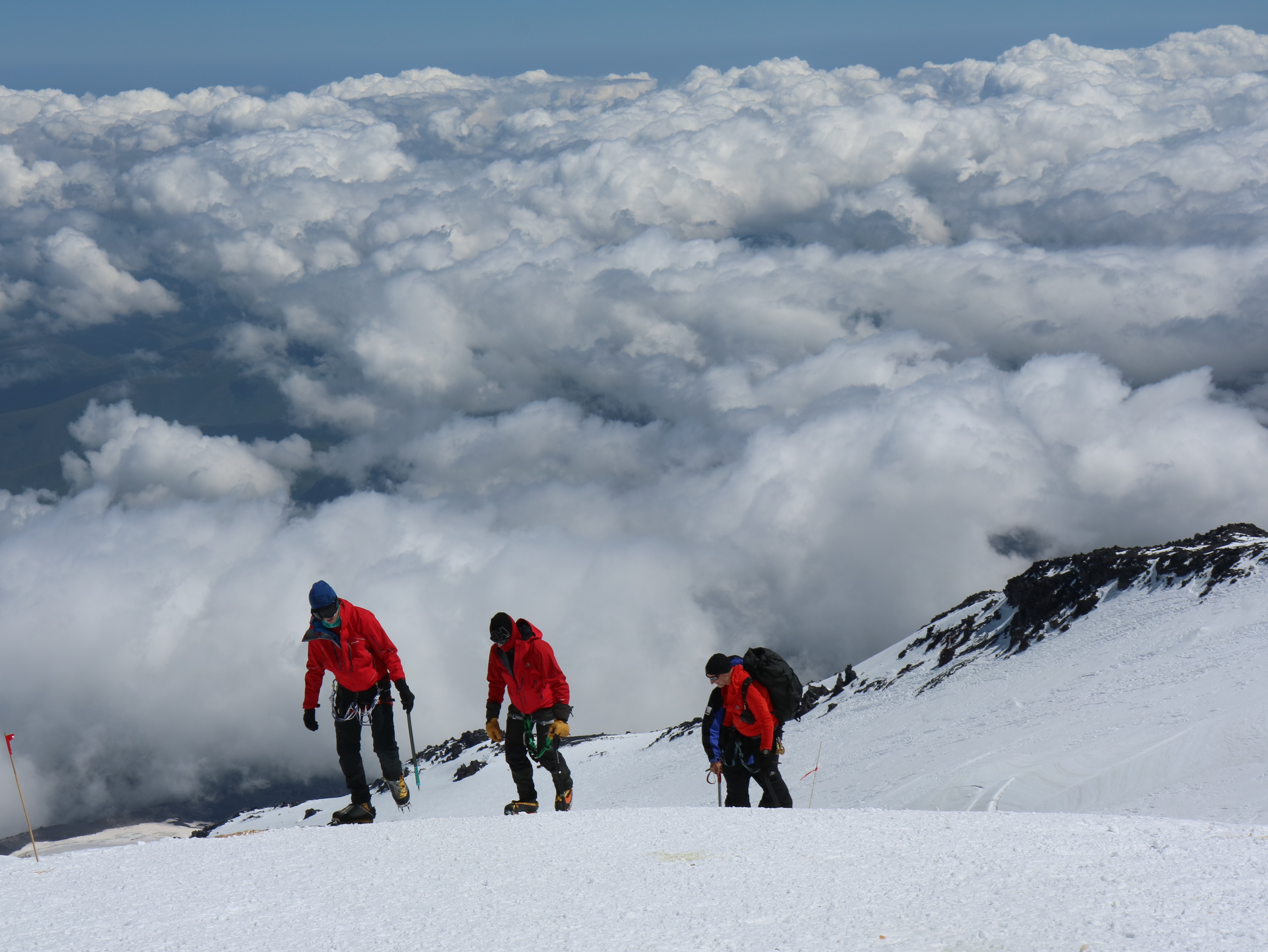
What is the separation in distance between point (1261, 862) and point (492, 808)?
43235 mm

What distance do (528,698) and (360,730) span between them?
1858 mm

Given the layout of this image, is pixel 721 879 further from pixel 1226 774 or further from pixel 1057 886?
pixel 1226 774

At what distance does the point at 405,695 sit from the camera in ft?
29.5

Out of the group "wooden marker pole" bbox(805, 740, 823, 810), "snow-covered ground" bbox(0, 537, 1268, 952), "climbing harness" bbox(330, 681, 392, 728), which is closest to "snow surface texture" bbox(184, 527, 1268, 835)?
"snow-covered ground" bbox(0, 537, 1268, 952)

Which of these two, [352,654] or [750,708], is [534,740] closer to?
[352,654]

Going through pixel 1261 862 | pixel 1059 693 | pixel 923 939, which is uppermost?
pixel 923 939

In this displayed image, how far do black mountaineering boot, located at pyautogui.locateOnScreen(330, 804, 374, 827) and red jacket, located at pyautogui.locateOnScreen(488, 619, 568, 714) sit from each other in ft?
5.72

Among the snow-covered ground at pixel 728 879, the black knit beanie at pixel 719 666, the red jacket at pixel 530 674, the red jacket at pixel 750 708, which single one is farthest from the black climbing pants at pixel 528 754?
the red jacket at pixel 750 708

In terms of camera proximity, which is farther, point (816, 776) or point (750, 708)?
point (816, 776)

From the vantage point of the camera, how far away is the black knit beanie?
28.7 ft

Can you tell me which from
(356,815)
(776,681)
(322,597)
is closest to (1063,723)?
(776,681)

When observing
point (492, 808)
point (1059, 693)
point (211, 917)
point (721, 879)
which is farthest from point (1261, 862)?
point (492, 808)

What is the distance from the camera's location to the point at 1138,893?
181 inches

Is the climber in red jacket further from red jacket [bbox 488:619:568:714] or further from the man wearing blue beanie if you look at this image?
the man wearing blue beanie
